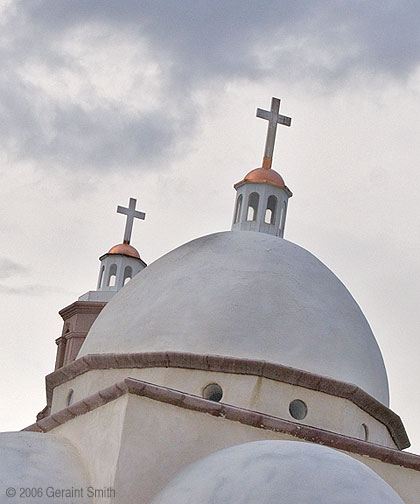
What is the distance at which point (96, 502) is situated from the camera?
1127 cm

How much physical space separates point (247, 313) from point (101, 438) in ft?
11.1

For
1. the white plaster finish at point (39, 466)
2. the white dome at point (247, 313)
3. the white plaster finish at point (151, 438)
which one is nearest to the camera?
the white plaster finish at point (39, 466)


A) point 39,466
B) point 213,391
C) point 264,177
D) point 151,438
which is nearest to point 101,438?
point 151,438

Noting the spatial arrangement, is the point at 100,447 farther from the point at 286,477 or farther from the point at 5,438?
the point at 286,477

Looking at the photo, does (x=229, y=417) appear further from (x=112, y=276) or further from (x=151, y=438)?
(x=112, y=276)

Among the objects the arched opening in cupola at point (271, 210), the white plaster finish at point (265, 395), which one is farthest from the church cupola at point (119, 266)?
the white plaster finish at point (265, 395)

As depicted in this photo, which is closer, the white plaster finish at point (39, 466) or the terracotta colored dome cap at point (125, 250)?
the white plaster finish at point (39, 466)

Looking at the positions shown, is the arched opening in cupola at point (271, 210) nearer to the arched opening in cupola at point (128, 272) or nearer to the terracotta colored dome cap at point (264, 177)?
the terracotta colored dome cap at point (264, 177)

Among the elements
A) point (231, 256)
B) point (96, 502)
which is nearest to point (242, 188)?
point (231, 256)

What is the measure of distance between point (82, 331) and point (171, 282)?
7918 mm

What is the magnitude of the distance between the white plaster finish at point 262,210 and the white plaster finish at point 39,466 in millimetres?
5743

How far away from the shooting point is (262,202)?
1727 centimetres

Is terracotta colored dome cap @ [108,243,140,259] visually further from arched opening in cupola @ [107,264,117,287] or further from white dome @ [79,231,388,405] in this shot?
white dome @ [79,231,388,405]

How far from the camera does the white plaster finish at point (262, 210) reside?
17156mm
